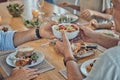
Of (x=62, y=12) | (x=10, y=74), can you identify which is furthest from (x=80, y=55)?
(x=62, y=12)

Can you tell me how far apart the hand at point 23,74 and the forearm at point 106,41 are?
582 millimetres

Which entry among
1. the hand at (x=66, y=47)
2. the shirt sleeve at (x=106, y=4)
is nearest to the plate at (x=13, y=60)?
the hand at (x=66, y=47)


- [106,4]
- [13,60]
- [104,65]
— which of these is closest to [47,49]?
[13,60]

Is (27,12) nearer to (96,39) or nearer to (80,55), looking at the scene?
(96,39)

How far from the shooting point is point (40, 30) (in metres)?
1.63

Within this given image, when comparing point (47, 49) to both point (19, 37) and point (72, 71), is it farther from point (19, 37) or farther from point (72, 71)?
point (72, 71)

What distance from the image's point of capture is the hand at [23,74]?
4.11 feet

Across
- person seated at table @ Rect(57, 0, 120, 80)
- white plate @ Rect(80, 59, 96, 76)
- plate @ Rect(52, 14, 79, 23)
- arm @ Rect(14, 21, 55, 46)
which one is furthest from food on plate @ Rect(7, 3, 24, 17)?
white plate @ Rect(80, 59, 96, 76)

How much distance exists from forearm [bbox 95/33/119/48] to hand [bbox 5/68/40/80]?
0.58 metres

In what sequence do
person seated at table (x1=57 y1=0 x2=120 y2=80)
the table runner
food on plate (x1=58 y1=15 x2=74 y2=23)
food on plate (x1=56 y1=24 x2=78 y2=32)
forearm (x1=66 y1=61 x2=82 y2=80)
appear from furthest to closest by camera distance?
1. food on plate (x1=58 y1=15 x2=74 y2=23)
2. food on plate (x1=56 y1=24 x2=78 y2=32)
3. the table runner
4. forearm (x1=66 y1=61 x2=82 y2=80)
5. person seated at table (x1=57 y1=0 x2=120 y2=80)

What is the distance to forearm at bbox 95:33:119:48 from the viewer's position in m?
1.67

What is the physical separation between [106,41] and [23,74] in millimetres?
695

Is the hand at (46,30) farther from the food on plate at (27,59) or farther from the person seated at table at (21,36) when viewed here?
the food on plate at (27,59)

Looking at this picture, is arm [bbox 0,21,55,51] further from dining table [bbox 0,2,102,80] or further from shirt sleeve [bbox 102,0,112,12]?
shirt sleeve [bbox 102,0,112,12]
